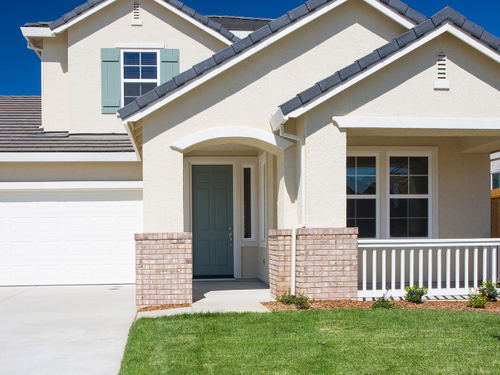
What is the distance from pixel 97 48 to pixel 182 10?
7.42 feet

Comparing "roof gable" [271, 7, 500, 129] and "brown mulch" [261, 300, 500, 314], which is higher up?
"roof gable" [271, 7, 500, 129]

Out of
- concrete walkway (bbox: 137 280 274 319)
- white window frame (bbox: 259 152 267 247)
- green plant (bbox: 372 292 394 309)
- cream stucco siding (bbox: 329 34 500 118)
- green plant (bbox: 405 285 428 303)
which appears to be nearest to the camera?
green plant (bbox: 372 292 394 309)

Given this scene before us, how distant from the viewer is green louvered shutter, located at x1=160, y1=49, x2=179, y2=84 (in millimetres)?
12984

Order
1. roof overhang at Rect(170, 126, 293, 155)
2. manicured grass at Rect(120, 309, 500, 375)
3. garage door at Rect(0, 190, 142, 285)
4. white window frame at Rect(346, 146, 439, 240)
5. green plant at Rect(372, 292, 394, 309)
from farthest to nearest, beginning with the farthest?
garage door at Rect(0, 190, 142, 285) < white window frame at Rect(346, 146, 439, 240) < roof overhang at Rect(170, 126, 293, 155) < green plant at Rect(372, 292, 394, 309) < manicured grass at Rect(120, 309, 500, 375)

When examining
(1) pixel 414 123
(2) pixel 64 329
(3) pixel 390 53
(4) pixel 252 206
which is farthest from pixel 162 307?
(3) pixel 390 53

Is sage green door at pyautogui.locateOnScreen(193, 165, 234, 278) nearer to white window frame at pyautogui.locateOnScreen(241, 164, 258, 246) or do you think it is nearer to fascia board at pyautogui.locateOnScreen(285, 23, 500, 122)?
white window frame at pyautogui.locateOnScreen(241, 164, 258, 246)

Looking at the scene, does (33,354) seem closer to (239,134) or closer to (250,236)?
(239,134)

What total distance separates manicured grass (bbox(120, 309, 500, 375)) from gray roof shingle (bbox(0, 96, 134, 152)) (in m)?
5.55

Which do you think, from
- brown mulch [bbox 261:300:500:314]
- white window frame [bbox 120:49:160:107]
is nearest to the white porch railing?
brown mulch [bbox 261:300:500:314]

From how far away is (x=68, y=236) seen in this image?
11.9 m

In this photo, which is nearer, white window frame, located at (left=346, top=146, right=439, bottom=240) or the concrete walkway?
the concrete walkway

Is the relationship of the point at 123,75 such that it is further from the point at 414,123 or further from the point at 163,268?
the point at 414,123

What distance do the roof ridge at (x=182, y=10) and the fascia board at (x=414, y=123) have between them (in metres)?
5.53

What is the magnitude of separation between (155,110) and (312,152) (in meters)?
2.63
